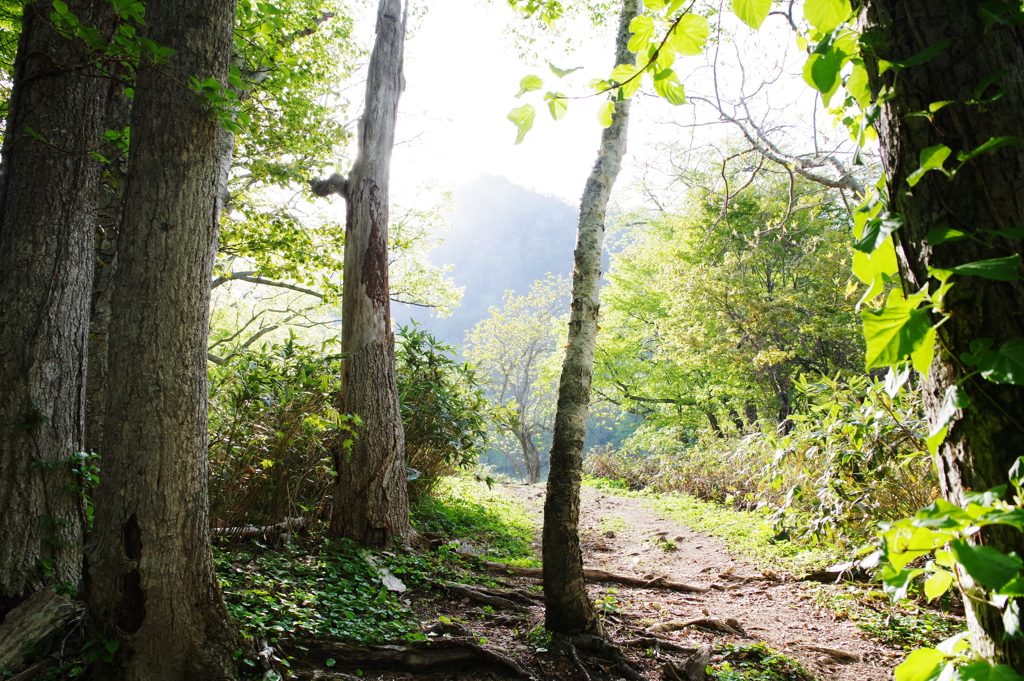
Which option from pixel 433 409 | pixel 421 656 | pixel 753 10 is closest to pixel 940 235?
pixel 753 10

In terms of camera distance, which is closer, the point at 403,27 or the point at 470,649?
the point at 470,649

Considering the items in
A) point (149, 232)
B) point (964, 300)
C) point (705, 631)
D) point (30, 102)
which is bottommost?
point (705, 631)

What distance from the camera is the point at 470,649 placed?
296 centimetres

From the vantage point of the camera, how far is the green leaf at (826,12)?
841mm

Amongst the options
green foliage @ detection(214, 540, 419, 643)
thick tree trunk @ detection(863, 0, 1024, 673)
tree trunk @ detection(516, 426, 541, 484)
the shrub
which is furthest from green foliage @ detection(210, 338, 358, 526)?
tree trunk @ detection(516, 426, 541, 484)

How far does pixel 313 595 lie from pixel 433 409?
11.9 ft

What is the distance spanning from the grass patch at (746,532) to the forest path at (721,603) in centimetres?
18

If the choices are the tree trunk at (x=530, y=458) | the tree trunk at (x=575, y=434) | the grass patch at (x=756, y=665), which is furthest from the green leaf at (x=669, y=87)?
the tree trunk at (x=530, y=458)

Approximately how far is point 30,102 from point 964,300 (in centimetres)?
401

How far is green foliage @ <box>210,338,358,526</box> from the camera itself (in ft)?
13.3

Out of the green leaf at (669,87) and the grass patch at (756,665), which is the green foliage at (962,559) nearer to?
the green leaf at (669,87)

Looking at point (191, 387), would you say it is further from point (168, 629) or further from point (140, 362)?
point (168, 629)

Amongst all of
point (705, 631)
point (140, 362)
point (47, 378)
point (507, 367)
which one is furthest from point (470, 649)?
point (507, 367)

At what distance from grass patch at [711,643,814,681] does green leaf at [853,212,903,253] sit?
2.99 metres
